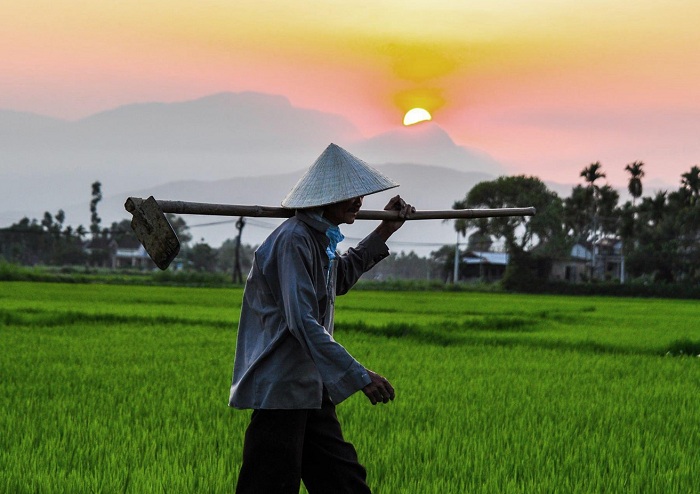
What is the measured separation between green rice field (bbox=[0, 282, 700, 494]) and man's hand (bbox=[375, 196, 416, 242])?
109cm

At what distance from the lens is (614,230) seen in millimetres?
56312

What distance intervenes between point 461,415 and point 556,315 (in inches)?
512

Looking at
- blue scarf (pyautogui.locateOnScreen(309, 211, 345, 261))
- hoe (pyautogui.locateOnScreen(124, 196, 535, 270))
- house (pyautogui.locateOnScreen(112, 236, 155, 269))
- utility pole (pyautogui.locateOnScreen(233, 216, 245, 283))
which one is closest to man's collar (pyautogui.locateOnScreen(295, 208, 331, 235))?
blue scarf (pyautogui.locateOnScreen(309, 211, 345, 261))

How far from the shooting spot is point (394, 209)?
324 cm

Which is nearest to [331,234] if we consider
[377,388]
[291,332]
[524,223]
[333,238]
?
[333,238]

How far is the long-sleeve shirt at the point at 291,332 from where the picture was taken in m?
2.57

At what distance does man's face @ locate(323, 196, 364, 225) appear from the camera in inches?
109

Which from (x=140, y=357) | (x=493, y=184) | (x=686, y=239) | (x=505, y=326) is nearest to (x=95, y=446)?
(x=140, y=357)

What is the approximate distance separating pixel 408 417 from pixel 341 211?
2.88 m

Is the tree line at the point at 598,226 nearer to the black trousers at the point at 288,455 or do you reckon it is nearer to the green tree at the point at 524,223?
the green tree at the point at 524,223

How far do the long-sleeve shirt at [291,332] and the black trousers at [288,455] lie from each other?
2.6 inches

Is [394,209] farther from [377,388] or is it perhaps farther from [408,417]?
[408,417]

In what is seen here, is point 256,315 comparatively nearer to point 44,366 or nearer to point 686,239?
point 44,366

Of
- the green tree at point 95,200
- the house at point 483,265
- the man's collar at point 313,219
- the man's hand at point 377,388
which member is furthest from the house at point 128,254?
the man's hand at point 377,388
